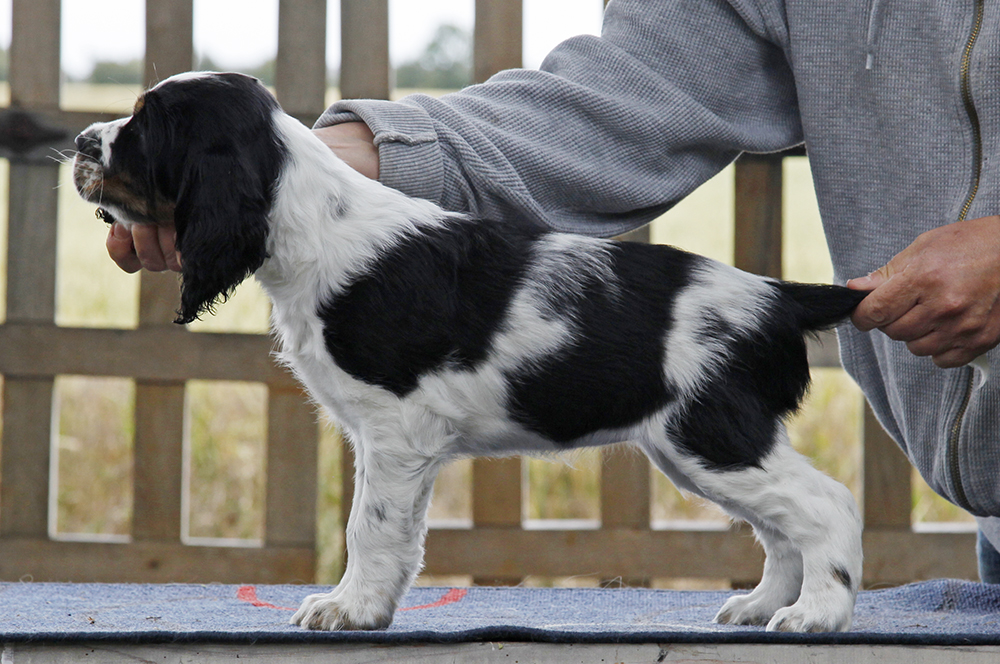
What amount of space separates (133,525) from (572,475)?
2.11 m

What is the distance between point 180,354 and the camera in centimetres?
361

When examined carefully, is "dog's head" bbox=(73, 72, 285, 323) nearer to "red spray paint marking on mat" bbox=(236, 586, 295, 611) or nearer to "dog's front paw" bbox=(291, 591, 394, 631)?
"dog's front paw" bbox=(291, 591, 394, 631)

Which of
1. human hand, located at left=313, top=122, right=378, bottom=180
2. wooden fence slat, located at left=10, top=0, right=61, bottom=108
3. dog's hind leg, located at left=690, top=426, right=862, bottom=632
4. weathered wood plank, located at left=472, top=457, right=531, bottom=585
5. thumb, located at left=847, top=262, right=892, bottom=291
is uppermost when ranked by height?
wooden fence slat, located at left=10, top=0, right=61, bottom=108

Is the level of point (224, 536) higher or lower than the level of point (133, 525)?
lower

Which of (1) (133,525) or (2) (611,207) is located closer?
(2) (611,207)

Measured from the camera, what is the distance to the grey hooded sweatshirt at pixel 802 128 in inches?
85.9

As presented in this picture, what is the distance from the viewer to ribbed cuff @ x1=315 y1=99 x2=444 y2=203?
2014mm

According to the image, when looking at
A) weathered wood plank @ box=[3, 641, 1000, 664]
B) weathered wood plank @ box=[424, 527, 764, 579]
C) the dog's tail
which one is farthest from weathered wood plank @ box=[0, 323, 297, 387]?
the dog's tail

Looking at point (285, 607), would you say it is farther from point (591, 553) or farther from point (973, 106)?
point (973, 106)

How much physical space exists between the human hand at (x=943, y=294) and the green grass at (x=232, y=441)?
2781 mm

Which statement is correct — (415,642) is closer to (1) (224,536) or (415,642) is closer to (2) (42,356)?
(2) (42,356)

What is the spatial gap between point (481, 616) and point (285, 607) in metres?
0.49

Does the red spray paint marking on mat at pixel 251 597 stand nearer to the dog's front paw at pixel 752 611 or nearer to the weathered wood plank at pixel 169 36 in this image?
the dog's front paw at pixel 752 611

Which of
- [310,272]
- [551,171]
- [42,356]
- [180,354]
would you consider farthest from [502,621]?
[42,356]
